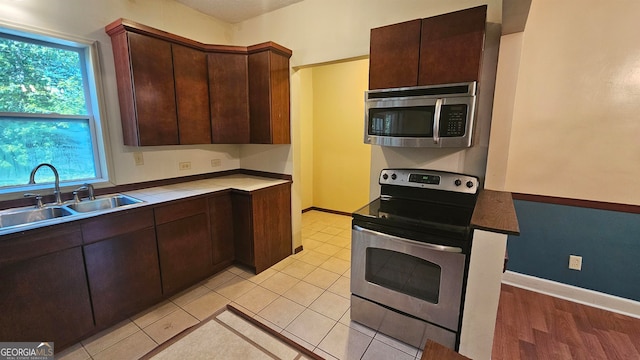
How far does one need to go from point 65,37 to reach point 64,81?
1.09ft

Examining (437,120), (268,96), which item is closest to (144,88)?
(268,96)

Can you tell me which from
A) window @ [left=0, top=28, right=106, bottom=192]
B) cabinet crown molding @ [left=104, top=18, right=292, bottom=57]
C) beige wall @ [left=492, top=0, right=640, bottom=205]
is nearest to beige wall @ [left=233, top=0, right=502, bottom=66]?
cabinet crown molding @ [left=104, top=18, right=292, bottom=57]

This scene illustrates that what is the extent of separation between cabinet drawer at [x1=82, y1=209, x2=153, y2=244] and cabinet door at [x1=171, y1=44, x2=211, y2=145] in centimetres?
82

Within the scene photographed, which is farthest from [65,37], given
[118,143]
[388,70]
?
[388,70]

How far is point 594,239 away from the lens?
2102 millimetres

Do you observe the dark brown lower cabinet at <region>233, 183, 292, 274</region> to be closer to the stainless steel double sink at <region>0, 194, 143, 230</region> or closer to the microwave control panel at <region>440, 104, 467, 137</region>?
the stainless steel double sink at <region>0, 194, 143, 230</region>

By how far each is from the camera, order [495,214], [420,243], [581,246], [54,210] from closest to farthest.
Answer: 1. [495,214]
2. [420,243]
3. [54,210]
4. [581,246]

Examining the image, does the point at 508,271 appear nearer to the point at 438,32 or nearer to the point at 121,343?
the point at 438,32

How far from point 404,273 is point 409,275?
0.03 metres

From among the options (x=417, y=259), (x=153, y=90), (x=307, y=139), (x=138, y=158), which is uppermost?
(x=153, y=90)

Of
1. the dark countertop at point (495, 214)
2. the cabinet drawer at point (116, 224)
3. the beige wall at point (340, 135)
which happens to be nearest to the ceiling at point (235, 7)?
the beige wall at point (340, 135)

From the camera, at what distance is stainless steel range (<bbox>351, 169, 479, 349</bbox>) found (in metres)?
1.53

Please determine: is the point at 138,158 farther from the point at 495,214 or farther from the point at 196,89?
the point at 495,214

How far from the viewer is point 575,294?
7.25 ft
